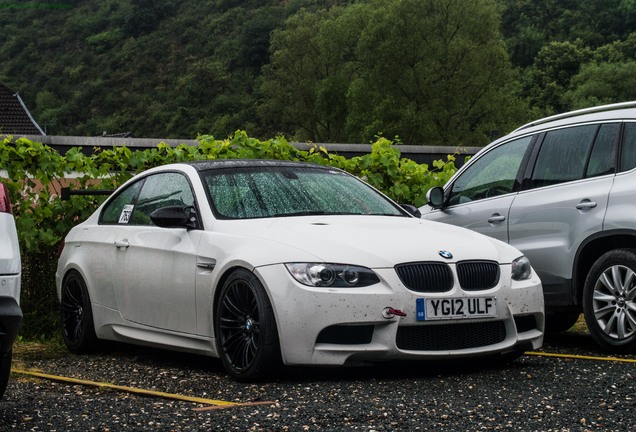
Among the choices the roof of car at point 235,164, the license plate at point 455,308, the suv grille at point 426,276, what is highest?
the roof of car at point 235,164

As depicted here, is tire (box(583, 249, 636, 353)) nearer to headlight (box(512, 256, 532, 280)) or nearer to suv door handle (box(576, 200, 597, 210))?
suv door handle (box(576, 200, 597, 210))

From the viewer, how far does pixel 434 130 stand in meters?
72.1

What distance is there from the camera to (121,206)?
8977mm

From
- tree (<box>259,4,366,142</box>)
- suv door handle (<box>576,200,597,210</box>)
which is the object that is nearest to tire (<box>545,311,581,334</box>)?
suv door handle (<box>576,200,597,210</box>)

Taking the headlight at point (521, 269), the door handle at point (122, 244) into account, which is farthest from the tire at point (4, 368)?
the headlight at point (521, 269)

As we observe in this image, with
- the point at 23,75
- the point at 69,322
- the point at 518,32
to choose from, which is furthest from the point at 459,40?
the point at 23,75

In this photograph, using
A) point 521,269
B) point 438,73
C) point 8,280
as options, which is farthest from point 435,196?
point 438,73

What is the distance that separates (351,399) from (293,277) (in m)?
0.90

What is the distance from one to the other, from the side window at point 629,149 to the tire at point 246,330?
126 inches

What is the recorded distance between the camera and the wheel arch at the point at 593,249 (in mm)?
8266

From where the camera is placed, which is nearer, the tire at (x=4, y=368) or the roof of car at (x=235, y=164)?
the tire at (x=4, y=368)

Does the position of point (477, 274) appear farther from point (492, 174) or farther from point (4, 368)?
point (4, 368)

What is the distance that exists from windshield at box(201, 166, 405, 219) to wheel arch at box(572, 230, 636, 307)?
4.88 feet

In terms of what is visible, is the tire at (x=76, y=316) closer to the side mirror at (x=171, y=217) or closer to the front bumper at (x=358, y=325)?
the side mirror at (x=171, y=217)
